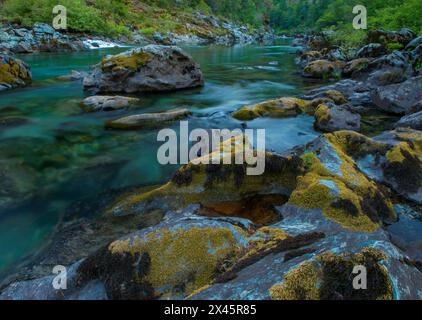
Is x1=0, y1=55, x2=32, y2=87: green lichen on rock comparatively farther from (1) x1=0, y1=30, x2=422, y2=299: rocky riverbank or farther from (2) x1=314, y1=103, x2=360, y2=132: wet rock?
(2) x1=314, y1=103, x2=360, y2=132: wet rock

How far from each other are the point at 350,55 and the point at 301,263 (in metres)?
28.0

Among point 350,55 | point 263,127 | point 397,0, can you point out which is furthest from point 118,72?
point 397,0

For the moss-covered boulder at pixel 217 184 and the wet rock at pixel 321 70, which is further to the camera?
the wet rock at pixel 321 70

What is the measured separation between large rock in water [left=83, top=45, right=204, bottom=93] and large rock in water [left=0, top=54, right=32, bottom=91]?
4.19 m

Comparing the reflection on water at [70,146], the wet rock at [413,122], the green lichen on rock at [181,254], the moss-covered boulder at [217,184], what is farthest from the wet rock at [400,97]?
the green lichen on rock at [181,254]

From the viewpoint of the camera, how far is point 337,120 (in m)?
10.4

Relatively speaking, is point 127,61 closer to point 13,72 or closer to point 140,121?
→ point 140,121

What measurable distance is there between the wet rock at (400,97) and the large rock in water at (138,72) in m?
9.91

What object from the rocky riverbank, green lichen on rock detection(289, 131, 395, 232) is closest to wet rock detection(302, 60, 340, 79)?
the rocky riverbank

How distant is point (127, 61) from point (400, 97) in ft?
40.7

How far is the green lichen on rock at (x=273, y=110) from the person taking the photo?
480 inches

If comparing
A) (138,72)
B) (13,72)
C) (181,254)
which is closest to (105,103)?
(138,72)

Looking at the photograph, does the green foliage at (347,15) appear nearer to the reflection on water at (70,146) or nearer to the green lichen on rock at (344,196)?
the reflection on water at (70,146)

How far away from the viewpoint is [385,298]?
2832 millimetres
